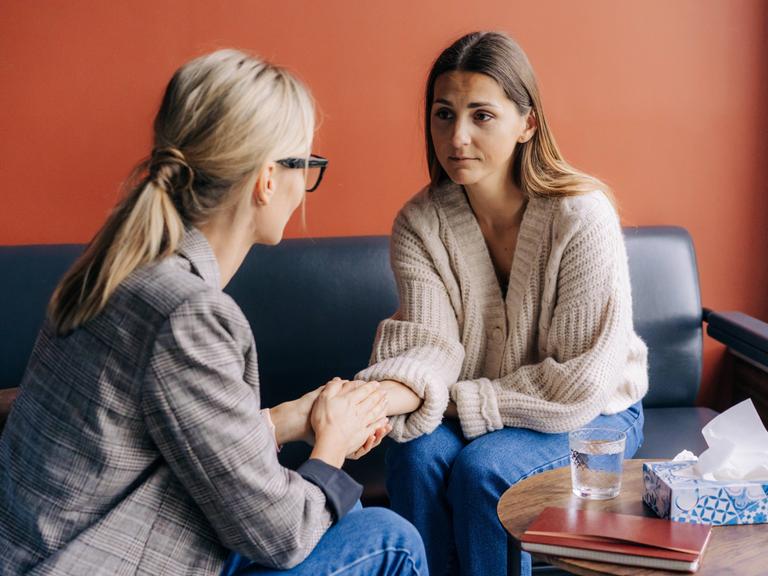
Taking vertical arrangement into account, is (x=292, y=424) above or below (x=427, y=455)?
above

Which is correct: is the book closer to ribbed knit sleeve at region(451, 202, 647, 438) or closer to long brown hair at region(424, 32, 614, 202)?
ribbed knit sleeve at region(451, 202, 647, 438)

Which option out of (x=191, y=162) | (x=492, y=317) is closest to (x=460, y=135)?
(x=492, y=317)

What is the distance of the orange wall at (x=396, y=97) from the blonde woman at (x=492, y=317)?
46 centimetres

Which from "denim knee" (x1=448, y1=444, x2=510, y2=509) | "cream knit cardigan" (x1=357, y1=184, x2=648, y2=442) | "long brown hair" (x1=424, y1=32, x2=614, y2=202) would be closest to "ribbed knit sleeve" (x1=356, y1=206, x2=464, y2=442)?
"cream knit cardigan" (x1=357, y1=184, x2=648, y2=442)

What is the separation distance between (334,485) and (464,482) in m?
0.54

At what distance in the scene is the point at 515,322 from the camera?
2004 mm

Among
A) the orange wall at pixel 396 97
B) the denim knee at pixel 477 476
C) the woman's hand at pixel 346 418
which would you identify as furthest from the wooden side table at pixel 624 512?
the orange wall at pixel 396 97

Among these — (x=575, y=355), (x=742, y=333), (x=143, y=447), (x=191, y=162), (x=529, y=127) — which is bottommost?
(x=742, y=333)

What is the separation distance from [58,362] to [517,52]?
122cm

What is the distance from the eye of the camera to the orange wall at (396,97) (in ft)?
7.81

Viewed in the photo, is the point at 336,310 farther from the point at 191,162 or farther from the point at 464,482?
the point at 191,162

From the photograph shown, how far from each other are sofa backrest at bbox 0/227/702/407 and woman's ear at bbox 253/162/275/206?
1.03 m

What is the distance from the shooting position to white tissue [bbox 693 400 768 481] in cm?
138

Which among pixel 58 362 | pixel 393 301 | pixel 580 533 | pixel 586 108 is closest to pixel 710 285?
pixel 586 108
